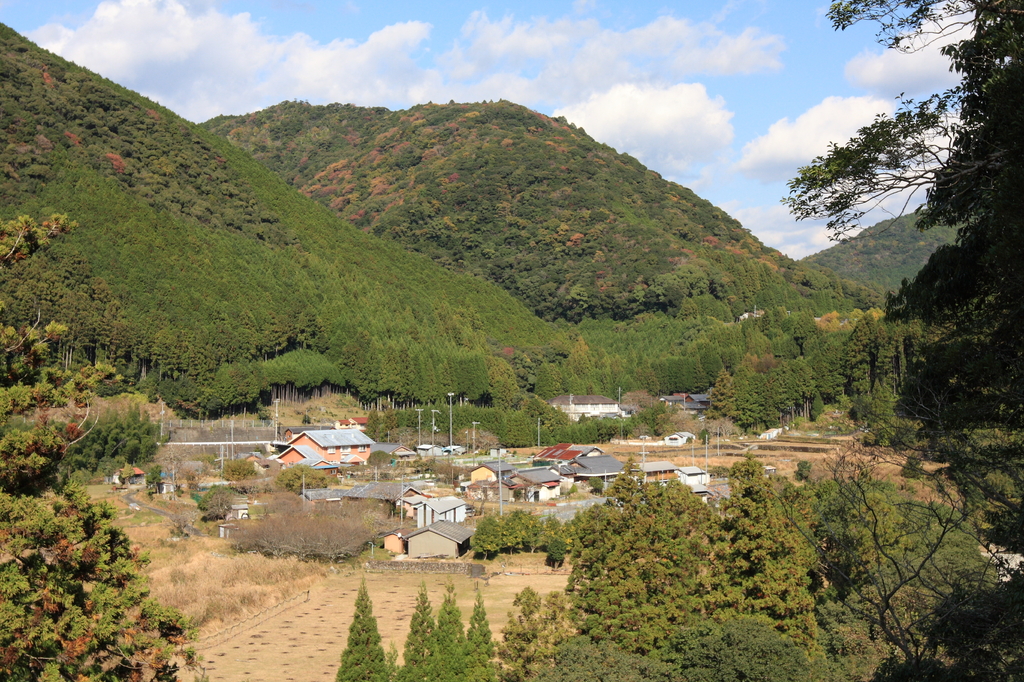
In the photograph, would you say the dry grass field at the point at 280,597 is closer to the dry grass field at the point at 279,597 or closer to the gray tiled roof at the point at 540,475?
the dry grass field at the point at 279,597

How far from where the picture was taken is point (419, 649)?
17.1 metres

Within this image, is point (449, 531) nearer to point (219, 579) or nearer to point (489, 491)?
point (219, 579)

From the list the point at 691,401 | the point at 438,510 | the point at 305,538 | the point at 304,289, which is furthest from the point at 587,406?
the point at 305,538

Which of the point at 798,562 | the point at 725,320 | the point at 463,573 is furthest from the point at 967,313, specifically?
the point at 725,320

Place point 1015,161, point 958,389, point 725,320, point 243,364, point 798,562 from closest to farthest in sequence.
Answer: point 1015,161 < point 958,389 < point 798,562 < point 243,364 < point 725,320

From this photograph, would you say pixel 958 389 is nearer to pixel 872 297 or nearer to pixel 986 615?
pixel 986 615

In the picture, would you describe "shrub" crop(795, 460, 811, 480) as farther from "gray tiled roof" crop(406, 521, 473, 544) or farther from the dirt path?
"gray tiled roof" crop(406, 521, 473, 544)

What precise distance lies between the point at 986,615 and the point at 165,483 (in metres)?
39.4

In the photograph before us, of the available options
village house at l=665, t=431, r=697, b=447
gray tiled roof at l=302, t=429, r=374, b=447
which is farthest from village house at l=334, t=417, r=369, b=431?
village house at l=665, t=431, r=697, b=447

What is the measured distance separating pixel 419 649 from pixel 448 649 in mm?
570

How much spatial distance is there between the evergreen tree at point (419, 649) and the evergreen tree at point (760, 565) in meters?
6.07

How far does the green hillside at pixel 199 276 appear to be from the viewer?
174 feet

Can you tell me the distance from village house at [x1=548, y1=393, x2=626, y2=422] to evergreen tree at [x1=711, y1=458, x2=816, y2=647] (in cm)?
5149

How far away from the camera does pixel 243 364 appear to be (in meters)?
57.1
